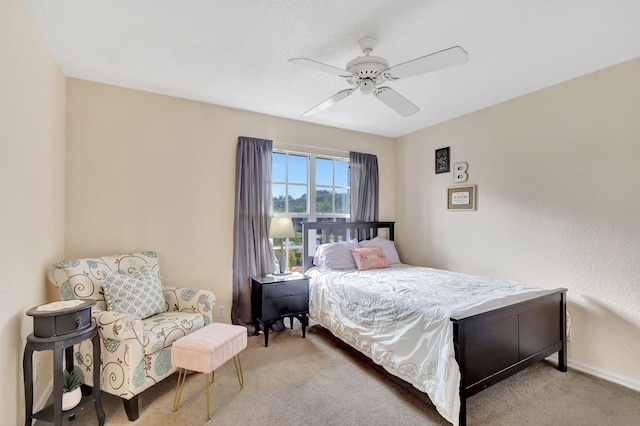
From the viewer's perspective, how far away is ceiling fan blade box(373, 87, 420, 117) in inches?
91.5

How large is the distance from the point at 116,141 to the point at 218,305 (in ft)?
6.41

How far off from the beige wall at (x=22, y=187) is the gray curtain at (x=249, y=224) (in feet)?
5.17

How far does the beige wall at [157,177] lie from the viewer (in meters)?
2.79

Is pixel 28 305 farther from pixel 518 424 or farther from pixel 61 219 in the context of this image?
pixel 518 424

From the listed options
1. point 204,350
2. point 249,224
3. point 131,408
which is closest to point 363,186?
point 249,224

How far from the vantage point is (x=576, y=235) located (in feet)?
9.02

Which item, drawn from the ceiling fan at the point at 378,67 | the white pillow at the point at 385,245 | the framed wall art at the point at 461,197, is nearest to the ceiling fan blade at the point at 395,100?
the ceiling fan at the point at 378,67

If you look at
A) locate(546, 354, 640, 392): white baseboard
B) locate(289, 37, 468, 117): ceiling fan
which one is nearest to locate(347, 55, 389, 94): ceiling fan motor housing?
locate(289, 37, 468, 117): ceiling fan

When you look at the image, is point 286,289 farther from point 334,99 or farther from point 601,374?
point 601,374

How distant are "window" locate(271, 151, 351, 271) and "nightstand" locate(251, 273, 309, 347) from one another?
23.1 inches

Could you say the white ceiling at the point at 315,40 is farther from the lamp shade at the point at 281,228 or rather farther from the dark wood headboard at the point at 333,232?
the dark wood headboard at the point at 333,232

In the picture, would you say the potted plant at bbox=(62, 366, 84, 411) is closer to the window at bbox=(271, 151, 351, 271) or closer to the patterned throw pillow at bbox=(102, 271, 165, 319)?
the patterned throw pillow at bbox=(102, 271, 165, 319)

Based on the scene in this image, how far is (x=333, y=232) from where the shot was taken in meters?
4.21

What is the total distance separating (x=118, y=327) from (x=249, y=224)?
1724mm
